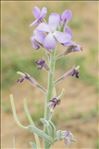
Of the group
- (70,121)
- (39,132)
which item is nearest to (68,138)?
(39,132)

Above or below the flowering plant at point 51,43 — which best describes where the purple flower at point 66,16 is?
A: above

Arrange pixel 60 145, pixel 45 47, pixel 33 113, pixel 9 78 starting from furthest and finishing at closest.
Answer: pixel 9 78, pixel 33 113, pixel 60 145, pixel 45 47

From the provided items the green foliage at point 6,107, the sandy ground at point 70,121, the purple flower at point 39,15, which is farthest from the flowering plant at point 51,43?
the green foliage at point 6,107

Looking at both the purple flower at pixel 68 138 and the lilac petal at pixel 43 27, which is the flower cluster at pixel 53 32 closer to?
the lilac petal at pixel 43 27

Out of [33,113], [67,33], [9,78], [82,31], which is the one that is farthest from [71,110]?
[67,33]

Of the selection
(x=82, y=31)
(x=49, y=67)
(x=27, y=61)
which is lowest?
(x=49, y=67)

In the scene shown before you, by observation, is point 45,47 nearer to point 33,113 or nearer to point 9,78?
point 33,113

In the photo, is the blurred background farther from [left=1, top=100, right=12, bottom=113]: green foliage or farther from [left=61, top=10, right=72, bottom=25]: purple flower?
[left=61, top=10, right=72, bottom=25]: purple flower

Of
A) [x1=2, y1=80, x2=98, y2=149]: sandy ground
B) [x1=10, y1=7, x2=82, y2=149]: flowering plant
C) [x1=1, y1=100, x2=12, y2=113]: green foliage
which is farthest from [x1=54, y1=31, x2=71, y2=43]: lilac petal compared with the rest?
[x1=1, y1=100, x2=12, y2=113]: green foliage
